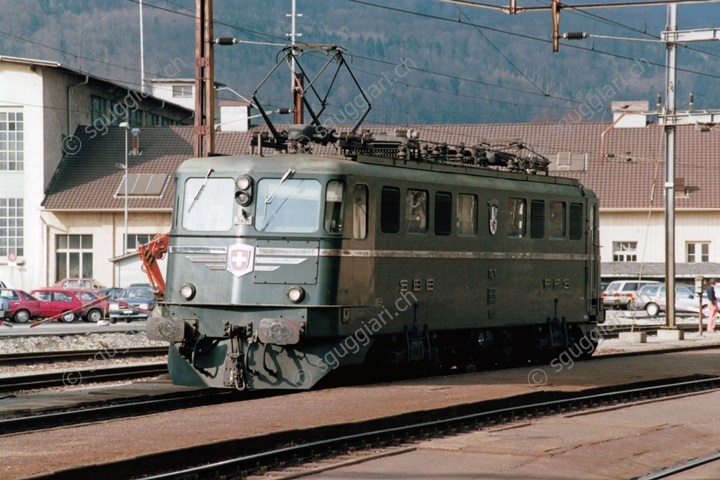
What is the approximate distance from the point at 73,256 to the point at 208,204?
1702 inches

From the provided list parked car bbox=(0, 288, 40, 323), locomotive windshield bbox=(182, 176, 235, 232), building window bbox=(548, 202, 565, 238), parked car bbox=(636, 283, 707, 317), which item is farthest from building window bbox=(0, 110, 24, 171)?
locomotive windshield bbox=(182, 176, 235, 232)

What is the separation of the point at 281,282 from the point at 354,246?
1.17 metres

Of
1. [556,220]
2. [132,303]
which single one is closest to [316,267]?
[556,220]

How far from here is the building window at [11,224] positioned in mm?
59156

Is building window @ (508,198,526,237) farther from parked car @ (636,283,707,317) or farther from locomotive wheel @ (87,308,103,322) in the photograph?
parked car @ (636,283,707,317)

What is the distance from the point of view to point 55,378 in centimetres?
2017

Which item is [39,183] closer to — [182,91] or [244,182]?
[182,91]

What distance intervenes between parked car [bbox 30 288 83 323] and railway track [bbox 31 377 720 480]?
106 ft

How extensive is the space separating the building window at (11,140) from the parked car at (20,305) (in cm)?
1435

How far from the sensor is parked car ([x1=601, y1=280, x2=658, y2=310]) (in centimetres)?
5394

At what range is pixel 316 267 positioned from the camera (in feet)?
54.9

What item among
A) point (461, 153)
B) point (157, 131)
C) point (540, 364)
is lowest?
point (540, 364)

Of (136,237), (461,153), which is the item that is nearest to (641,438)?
(461,153)

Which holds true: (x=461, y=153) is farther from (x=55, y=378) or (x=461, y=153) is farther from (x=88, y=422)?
(x=88, y=422)
